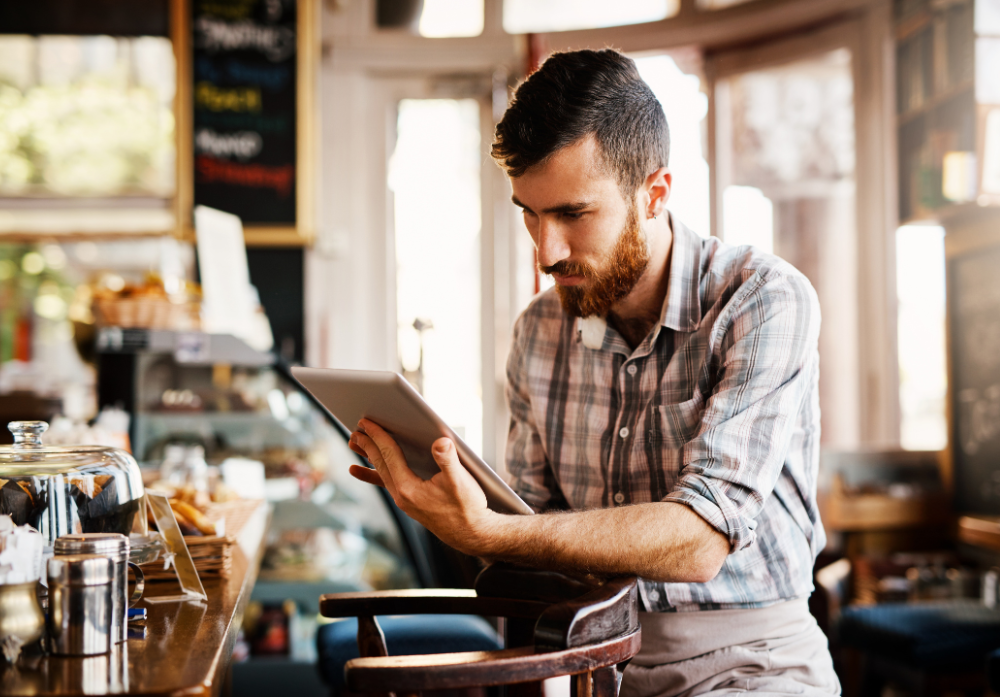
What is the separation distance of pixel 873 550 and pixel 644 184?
2375mm

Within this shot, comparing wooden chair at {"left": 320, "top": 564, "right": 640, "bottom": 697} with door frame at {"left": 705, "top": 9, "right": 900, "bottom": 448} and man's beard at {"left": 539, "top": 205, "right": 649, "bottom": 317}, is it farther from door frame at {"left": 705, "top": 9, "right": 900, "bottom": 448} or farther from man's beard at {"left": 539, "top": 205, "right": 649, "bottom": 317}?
door frame at {"left": 705, "top": 9, "right": 900, "bottom": 448}

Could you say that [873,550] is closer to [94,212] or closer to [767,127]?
[767,127]

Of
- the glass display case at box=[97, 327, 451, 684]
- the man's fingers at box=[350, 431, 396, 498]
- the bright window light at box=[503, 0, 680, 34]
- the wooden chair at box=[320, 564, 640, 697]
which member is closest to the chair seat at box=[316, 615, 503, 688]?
the glass display case at box=[97, 327, 451, 684]

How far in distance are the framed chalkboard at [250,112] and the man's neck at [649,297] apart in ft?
8.90

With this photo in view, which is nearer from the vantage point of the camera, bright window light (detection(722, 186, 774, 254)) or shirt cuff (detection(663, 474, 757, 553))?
shirt cuff (detection(663, 474, 757, 553))

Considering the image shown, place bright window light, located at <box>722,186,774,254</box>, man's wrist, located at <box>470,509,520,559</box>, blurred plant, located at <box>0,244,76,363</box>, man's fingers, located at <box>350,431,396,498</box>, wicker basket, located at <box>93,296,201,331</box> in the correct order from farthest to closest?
blurred plant, located at <box>0,244,76,363</box>, bright window light, located at <box>722,186,774,254</box>, wicker basket, located at <box>93,296,201,331</box>, man's fingers, located at <box>350,431,396,498</box>, man's wrist, located at <box>470,509,520,559</box>

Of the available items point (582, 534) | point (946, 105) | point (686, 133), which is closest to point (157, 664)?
point (582, 534)

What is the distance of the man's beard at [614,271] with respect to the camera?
1.38 metres

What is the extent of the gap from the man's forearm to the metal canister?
0.44 meters

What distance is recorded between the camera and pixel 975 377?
3127mm

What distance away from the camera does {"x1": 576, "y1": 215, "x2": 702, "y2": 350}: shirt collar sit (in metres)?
1.36

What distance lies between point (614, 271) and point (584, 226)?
0.09 meters

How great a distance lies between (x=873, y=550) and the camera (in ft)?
10.6

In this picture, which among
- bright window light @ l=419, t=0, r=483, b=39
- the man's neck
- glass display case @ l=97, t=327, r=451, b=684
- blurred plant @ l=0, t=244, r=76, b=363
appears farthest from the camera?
blurred plant @ l=0, t=244, r=76, b=363
